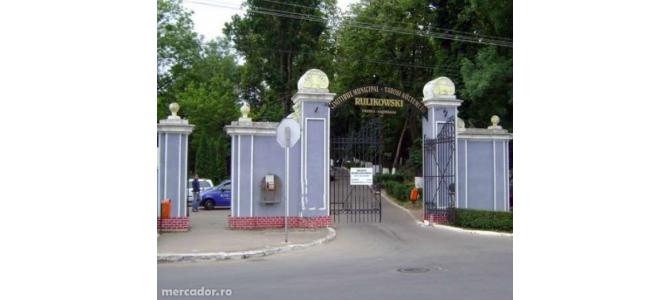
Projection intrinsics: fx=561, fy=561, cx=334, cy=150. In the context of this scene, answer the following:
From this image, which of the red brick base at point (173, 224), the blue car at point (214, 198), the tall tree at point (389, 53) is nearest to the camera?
the red brick base at point (173, 224)

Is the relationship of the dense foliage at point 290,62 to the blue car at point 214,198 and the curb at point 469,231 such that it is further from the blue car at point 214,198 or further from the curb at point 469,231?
the curb at point 469,231

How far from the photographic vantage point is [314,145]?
15273mm

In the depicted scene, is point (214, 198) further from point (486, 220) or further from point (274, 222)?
point (486, 220)

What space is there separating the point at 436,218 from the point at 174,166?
7426 mm

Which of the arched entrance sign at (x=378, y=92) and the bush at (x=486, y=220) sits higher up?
the arched entrance sign at (x=378, y=92)

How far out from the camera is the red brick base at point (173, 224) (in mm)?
14180

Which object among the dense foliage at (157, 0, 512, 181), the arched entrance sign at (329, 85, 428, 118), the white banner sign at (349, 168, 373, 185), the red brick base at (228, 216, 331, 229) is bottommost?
the red brick base at (228, 216, 331, 229)

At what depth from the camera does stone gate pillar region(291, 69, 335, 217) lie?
1513cm

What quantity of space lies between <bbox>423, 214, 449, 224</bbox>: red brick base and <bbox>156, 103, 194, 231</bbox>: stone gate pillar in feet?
22.2

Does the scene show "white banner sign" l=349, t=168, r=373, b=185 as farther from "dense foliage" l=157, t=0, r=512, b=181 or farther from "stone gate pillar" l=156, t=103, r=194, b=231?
"dense foliage" l=157, t=0, r=512, b=181

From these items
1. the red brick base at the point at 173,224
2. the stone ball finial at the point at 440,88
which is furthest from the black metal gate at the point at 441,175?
the red brick base at the point at 173,224

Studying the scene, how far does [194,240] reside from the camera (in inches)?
489

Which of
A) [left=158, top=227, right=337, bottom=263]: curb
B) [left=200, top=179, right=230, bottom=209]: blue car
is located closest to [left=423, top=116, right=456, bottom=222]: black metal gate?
[left=158, top=227, right=337, bottom=263]: curb

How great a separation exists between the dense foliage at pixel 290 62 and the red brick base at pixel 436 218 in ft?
37.3
